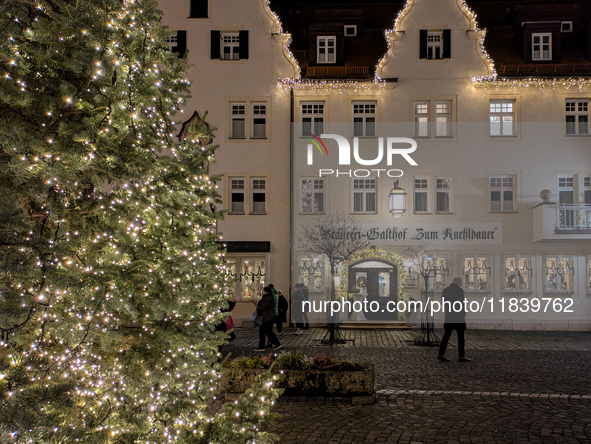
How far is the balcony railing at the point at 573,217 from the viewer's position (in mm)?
18984

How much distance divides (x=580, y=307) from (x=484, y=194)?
562 centimetres

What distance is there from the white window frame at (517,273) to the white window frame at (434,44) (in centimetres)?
854

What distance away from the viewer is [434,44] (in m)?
20.7

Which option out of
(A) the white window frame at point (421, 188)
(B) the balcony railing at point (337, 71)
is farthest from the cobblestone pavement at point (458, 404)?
(B) the balcony railing at point (337, 71)

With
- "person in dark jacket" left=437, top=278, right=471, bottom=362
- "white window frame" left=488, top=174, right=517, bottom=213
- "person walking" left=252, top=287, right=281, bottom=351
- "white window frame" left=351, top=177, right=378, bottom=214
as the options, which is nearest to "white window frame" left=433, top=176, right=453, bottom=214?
"white window frame" left=488, top=174, right=517, bottom=213

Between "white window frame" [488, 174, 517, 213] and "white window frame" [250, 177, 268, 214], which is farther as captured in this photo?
"white window frame" [250, 177, 268, 214]

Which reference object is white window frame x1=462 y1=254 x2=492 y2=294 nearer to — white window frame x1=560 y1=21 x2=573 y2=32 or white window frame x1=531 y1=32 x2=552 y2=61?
white window frame x1=531 y1=32 x2=552 y2=61

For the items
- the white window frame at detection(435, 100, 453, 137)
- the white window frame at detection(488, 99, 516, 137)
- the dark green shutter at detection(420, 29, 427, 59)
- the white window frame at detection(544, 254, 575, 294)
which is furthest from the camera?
the dark green shutter at detection(420, 29, 427, 59)

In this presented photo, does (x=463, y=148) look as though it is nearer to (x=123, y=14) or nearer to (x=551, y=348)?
(x=551, y=348)

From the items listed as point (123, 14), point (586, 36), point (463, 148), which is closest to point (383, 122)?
point (463, 148)

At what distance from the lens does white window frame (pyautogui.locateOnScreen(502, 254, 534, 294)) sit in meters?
19.7

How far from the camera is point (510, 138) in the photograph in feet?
65.8

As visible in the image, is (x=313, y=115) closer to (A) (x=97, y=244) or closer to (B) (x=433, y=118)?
(B) (x=433, y=118)

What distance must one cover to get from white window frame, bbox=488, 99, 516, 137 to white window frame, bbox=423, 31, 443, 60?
2.95 meters
